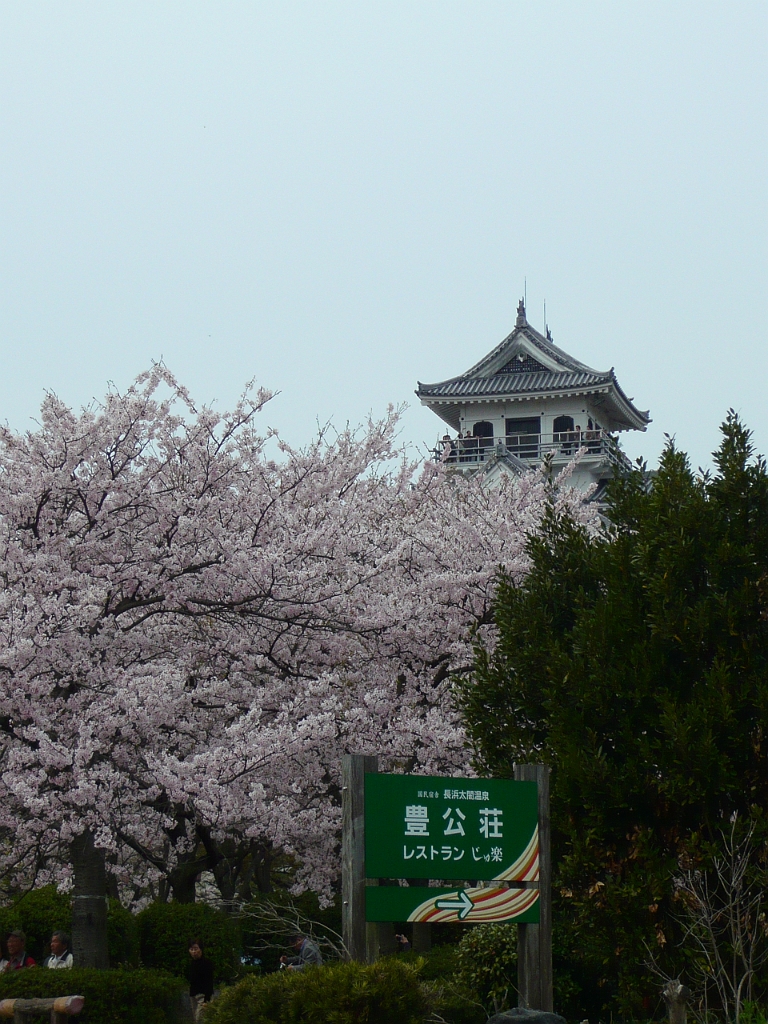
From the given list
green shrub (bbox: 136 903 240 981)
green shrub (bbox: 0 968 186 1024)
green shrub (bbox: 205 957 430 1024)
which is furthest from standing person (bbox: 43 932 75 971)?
green shrub (bbox: 205 957 430 1024)

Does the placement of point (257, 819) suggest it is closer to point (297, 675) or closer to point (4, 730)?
point (297, 675)

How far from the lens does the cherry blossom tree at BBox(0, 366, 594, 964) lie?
12297 millimetres

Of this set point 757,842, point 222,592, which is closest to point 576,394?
point 222,592

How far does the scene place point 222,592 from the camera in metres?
14.0

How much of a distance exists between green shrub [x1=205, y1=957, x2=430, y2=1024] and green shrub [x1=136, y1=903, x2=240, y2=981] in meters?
8.39

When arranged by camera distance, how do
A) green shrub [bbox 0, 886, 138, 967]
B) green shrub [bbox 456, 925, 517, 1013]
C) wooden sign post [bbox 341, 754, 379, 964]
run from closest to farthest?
wooden sign post [bbox 341, 754, 379, 964]
green shrub [bbox 456, 925, 517, 1013]
green shrub [bbox 0, 886, 138, 967]

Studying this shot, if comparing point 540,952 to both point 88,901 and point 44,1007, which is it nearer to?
point 44,1007

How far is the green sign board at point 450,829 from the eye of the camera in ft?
24.7

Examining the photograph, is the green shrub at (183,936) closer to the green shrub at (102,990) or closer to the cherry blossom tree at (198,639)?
the cherry blossom tree at (198,639)

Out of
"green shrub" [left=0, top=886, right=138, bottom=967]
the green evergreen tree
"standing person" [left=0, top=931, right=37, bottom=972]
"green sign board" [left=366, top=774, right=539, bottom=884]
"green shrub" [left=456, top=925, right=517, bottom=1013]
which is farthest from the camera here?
"green shrub" [left=0, top=886, right=138, bottom=967]

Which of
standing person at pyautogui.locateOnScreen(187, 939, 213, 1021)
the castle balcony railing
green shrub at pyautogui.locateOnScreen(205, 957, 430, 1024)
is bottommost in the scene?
standing person at pyautogui.locateOnScreen(187, 939, 213, 1021)

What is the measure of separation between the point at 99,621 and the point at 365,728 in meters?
→ 3.95

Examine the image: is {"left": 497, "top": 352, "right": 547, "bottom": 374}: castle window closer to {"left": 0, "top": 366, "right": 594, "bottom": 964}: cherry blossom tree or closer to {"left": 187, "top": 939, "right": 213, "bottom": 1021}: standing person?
{"left": 0, "top": 366, "right": 594, "bottom": 964}: cherry blossom tree

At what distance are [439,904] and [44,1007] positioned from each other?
5848 millimetres
